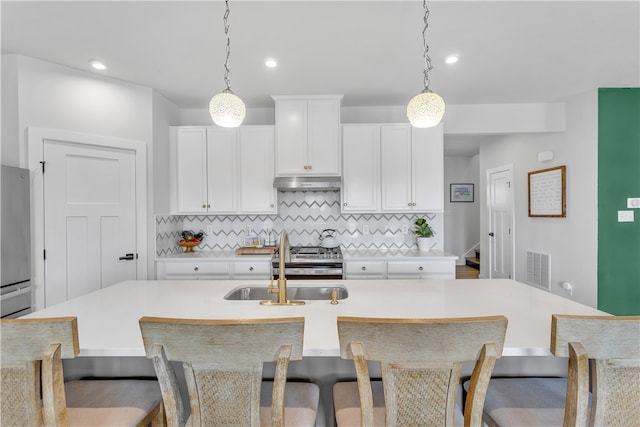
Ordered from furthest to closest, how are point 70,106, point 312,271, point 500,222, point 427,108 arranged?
point 500,222 → point 312,271 → point 70,106 → point 427,108

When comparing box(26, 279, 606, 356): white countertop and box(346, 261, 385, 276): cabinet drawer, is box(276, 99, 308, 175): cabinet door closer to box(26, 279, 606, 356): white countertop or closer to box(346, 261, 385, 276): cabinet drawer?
box(346, 261, 385, 276): cabinet drawer

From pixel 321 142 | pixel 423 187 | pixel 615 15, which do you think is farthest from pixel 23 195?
pixel 615 15

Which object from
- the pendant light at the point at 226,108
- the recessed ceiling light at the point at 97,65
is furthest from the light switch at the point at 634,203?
the recessed ceiling light at the point at 97,65

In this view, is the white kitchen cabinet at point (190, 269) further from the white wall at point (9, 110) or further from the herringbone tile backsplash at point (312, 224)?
the white wall at point (9, 110)

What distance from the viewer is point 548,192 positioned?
4137 millimetres

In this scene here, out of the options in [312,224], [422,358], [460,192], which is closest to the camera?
[422,358]

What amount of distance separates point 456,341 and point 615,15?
2.53m

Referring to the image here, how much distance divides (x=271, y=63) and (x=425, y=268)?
8.04ft

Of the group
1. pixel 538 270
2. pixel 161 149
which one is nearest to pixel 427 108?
pixel 161 149

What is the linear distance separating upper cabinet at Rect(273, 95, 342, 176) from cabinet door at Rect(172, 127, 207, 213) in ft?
2.92

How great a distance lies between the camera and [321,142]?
11.5 ft

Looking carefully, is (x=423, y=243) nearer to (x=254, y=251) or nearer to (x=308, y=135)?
(x=308, y=135)

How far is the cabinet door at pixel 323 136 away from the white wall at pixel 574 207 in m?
2.67

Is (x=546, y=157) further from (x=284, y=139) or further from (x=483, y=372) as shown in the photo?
(x=483, y=372)
